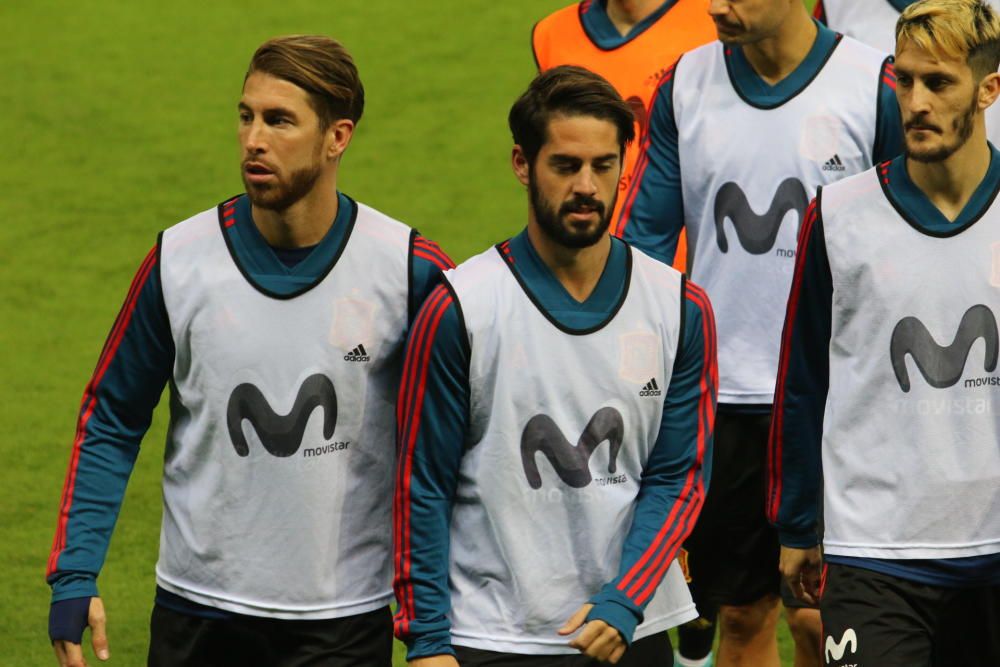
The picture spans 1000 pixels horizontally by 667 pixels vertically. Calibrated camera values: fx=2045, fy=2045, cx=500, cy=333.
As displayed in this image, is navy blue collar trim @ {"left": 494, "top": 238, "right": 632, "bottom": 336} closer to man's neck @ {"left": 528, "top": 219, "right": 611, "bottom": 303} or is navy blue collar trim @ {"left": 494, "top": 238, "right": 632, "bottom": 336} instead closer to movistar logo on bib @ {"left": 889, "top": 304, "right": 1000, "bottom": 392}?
man's neck @ {"left": 528, "top": 219, "right": 611, "bottom": 303}

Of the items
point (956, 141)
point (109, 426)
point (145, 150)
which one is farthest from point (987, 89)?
point (145, 150)

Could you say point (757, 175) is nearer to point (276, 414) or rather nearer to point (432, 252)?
point (432, 252)

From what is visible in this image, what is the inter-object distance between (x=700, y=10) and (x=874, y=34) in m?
0.58

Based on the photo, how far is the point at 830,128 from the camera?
15.7 ft

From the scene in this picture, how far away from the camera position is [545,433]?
3.90 m

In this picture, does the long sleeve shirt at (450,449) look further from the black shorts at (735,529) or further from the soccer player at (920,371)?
the black shorts at (735,529)

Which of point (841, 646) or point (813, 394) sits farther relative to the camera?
point (813, 394)

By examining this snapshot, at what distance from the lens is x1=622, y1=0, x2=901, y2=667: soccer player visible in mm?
4781

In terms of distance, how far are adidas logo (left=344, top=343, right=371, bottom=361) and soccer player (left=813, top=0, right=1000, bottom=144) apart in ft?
8.27

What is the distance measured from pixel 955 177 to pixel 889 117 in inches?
28.7

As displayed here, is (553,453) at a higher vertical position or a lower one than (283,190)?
lower

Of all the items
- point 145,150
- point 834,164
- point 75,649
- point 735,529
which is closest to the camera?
point 75,649

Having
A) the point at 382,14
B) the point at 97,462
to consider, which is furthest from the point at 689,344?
the point at 382,14

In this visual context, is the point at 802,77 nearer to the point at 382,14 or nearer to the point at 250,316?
the point at 250,316
